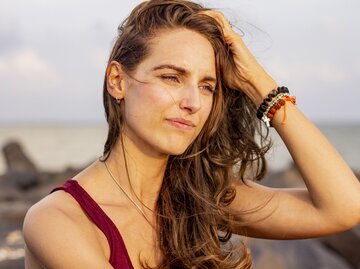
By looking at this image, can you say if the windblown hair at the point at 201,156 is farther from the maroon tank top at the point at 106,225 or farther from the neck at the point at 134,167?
the maroon tank top at the point at 106,225

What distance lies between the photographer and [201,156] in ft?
11.5

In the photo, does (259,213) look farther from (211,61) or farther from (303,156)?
(211,61)

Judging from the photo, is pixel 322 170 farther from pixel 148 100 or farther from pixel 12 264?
pixel 12 264

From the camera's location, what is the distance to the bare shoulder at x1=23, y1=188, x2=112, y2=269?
2598 millimetres

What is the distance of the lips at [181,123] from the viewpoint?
9.82ft

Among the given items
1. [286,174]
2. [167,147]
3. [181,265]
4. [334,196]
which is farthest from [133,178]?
[286,174]

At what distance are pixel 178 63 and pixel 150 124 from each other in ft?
1.02

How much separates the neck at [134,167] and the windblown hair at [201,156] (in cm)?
8

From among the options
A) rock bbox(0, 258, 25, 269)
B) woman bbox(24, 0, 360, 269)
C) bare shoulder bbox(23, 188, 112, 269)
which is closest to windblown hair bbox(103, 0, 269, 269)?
woman bbox(24, 0, 360, 269)

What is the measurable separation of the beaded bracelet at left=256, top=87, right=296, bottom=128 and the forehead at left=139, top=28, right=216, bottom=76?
315 millimetres

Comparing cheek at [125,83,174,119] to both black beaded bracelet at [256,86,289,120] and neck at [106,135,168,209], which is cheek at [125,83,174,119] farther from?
black beaded bracelet at [256,86,289,120]

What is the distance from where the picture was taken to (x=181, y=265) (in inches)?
127

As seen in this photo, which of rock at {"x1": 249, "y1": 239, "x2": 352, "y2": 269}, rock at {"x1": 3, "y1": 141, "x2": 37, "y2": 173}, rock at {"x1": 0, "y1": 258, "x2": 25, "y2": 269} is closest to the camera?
rock at {"x1": 249, "y1": 239, "x2": 352, "y2": 269}

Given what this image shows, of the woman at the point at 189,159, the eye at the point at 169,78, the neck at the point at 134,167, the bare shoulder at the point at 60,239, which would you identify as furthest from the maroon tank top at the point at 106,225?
the eye at the point at 169,78
